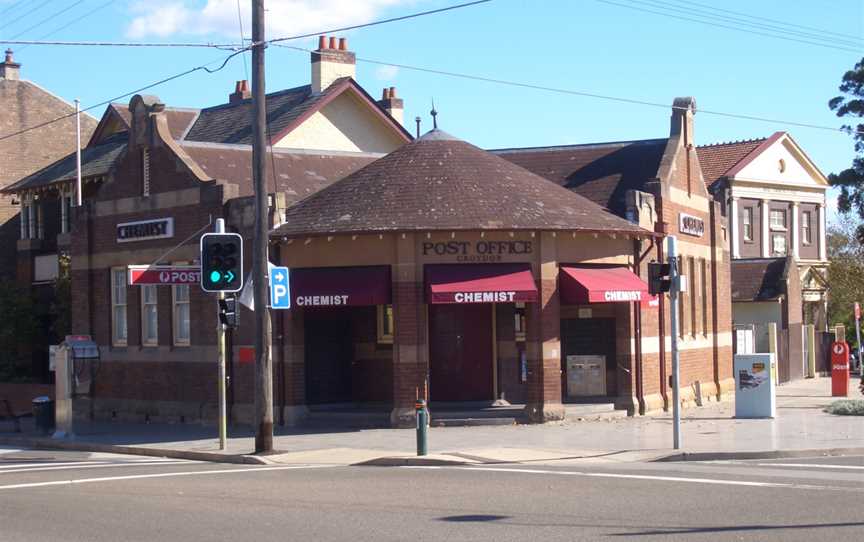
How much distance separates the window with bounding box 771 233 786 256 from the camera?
52.8 m

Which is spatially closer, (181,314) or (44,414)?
(44,414)

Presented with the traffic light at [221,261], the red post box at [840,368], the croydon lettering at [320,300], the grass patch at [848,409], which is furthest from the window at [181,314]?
the red post box at [840,368]

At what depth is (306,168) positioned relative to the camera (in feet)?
97.8

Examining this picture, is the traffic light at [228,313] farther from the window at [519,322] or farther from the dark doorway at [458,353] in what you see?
the window at [519,322]

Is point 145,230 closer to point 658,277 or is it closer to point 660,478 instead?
→ point 658,277

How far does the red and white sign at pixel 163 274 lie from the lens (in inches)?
923

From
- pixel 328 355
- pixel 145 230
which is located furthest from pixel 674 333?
pixel 145 230

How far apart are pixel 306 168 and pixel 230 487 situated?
15913 millimetres

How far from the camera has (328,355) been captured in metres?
26.0

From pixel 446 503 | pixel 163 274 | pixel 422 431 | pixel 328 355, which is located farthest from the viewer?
pixel 328 355

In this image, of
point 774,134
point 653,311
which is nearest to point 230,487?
point 653,311

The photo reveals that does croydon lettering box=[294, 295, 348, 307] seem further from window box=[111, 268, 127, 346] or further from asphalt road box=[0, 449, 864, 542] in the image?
window box=[111, 268, 127, 346]

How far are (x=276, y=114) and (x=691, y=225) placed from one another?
1461cm

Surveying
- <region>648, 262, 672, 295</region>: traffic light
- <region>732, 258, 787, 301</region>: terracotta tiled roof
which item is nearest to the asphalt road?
<region>648, 262, 672, 295</region>: traffic light
